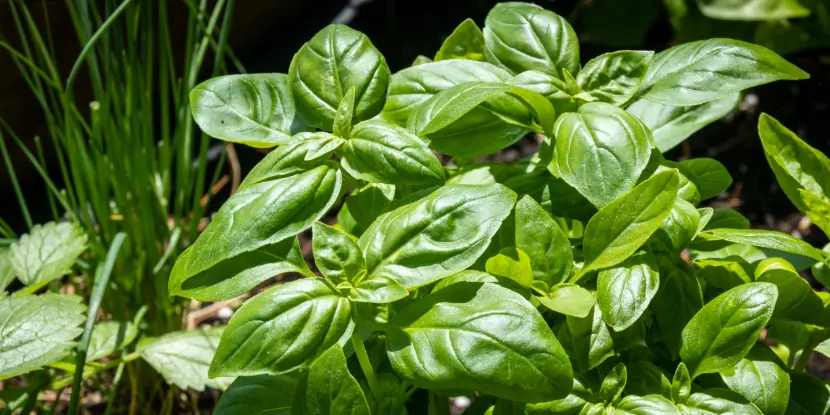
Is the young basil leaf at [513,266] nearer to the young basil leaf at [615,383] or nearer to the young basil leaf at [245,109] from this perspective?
the young basil leaf at [615,383]

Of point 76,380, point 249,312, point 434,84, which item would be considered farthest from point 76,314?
point 434,84

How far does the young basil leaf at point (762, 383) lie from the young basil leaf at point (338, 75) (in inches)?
16.6

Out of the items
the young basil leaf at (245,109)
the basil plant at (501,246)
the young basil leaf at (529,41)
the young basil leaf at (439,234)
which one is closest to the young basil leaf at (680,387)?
the basil plant at (501,246)

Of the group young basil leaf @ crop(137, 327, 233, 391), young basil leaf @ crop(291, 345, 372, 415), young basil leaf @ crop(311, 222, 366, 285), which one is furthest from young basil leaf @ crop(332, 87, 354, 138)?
young basil leaf @ crop(137, 327, 233, 391)

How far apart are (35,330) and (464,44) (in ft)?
1.94

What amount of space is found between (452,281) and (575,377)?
0.46 ft

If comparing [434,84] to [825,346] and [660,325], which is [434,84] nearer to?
[660,325]

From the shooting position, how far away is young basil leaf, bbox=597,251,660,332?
665mm

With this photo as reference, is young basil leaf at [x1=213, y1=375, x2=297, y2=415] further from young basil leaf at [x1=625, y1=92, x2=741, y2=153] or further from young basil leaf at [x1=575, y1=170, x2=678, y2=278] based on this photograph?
young basil leaf at [x1=625, y1=92, x2=741, y2=153]

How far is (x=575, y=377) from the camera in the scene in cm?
70

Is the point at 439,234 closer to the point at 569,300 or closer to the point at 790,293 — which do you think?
the point at 569,300

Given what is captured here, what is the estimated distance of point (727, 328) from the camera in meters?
0.69

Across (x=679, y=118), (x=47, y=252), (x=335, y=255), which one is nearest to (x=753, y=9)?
(x=679, y=118)

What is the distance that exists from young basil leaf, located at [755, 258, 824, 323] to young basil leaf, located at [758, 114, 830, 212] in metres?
0.10
